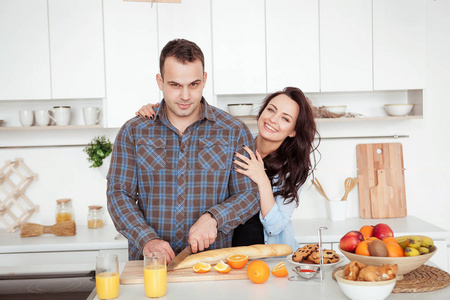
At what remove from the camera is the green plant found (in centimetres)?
313

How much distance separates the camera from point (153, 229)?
1847 mm

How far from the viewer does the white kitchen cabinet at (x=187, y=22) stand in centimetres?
291

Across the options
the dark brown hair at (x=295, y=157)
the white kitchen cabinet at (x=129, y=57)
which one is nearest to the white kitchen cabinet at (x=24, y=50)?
the white kitchen cabinet at (x=129, y=57)

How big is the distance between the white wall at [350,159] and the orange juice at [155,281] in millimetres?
1952

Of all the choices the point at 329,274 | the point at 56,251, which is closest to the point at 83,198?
the point at 56,251

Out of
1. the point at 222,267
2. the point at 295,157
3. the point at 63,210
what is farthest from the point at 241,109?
the point at 222,267

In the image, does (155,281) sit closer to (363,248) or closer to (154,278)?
(154,278)

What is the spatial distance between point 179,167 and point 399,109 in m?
1.77

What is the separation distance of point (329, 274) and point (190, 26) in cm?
184

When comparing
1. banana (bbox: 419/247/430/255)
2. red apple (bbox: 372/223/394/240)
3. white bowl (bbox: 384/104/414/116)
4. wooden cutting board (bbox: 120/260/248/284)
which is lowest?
wooden cutting board (bbox: 120/260/248/284)

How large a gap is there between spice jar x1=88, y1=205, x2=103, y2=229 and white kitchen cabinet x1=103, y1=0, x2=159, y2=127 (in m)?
0.59

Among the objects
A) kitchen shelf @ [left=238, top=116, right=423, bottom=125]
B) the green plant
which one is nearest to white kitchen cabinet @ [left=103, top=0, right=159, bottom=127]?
the green plant

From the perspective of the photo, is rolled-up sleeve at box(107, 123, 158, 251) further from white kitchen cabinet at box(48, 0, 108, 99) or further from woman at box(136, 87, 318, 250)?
white kitchen cabinet at box(48, 0, 108, 99)

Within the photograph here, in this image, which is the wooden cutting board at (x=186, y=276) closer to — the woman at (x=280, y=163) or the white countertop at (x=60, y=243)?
the woman at (x=280, y=163)
